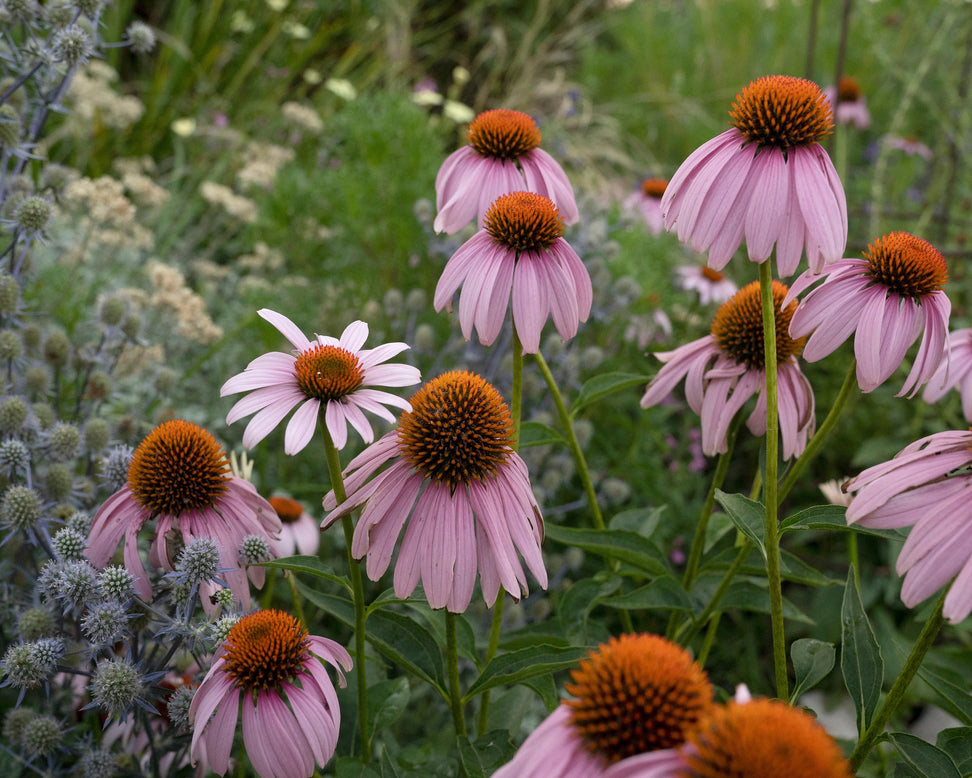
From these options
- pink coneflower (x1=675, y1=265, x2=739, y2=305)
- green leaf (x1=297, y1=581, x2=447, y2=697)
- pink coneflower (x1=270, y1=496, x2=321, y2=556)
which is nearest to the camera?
green leaf (x1=297, y1=581, x2=447, y2=697)

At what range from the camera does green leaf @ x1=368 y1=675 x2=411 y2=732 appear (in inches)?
48.0

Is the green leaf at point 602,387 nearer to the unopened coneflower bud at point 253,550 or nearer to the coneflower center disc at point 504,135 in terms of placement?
the coneflower center disc at point 504,135

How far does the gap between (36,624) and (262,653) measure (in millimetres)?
473

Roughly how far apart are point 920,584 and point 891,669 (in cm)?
154

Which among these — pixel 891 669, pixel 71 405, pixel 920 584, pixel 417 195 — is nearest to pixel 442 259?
pixel 417 195

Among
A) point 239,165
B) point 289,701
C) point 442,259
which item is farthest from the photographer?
point 239,165

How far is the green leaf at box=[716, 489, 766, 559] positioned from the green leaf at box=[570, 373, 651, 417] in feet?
0.87

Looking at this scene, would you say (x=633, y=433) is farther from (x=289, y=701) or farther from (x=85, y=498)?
(x=289, y=701)

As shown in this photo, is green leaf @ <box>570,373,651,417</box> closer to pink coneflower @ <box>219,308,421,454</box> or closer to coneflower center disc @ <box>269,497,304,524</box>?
pink coneflower @ <box>219,308,421,454</box>

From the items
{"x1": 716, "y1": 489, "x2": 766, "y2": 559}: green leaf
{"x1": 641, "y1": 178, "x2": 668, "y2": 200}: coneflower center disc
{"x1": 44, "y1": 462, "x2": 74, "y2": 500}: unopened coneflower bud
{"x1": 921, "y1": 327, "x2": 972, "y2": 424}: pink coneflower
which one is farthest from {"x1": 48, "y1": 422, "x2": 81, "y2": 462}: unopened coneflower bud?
{"x1": 641, "y1": 178, "x2": 668, "y2": 200}: coneflower center disc

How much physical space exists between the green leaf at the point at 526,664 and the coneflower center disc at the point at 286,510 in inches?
27.9

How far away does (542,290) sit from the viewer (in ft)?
3.70

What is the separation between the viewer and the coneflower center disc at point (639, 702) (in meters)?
0.63

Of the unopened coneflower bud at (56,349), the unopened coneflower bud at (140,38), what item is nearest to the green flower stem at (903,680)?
the unopened coneflower bud at (56,349)
